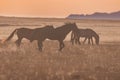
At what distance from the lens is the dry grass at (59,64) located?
16547mm

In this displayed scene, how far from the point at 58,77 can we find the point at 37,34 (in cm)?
831

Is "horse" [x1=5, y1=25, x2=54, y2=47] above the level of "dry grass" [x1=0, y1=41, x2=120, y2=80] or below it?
above

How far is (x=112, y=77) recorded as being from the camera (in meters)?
16.7

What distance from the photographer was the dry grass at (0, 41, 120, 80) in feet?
54.3

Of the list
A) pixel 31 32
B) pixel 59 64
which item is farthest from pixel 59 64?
pixel 31 32

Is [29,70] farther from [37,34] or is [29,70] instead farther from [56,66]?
[37,34]

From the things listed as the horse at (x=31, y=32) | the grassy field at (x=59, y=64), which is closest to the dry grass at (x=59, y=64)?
the grassy field at (x=59, y=64)

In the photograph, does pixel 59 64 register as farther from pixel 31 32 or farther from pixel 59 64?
pixel 31 32

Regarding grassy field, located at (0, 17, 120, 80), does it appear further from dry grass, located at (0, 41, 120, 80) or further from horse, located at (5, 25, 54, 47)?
horse, located at (5, 25, 54, 47)

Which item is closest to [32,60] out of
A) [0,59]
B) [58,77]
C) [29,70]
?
[0,59]

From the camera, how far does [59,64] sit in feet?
64.1

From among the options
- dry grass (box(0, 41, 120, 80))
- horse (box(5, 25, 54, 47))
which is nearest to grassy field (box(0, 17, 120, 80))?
dry grass (box(0, 41, 120, 80))

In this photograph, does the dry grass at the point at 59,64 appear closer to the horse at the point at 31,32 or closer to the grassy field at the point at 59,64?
the grassy field at the point at 59,64

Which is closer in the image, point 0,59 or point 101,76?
point 101,76
